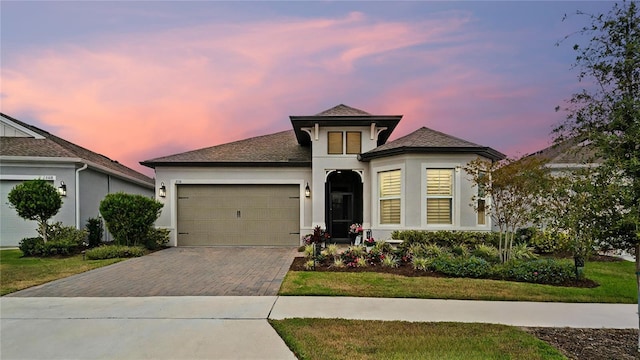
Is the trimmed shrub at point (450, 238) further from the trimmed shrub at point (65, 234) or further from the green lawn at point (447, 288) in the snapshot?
the trimmed shrub at point (65, 234)

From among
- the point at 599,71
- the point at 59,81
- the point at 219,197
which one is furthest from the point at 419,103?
the point at 59,81

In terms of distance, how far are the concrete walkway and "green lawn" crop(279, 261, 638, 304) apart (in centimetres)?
33

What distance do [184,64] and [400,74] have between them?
25.5 feet

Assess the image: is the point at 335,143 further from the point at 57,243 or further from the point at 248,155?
the point at 57,243


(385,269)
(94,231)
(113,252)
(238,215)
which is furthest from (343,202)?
(94,231)

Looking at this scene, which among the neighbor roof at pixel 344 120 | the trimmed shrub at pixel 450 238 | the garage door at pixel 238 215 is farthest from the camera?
the garage door at pixel 238 215

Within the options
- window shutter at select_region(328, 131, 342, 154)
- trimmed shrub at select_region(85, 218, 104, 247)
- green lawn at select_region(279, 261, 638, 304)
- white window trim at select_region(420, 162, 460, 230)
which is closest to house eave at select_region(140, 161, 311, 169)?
window shutter at select_region(328, 131, 342, 154)

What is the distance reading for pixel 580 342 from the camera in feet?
13.3

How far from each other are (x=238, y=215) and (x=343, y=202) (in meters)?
4.35

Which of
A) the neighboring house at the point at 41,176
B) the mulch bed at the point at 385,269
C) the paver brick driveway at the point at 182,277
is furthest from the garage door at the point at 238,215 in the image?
the mulch bed at the point at 385,269

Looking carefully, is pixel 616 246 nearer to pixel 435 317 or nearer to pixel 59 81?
pixel 435 317

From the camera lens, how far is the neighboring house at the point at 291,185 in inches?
488

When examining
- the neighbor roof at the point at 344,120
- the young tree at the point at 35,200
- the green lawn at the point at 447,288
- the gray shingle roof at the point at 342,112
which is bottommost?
the green lawn at the point at 447,288

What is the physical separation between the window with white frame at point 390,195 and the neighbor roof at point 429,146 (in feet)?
2.45
